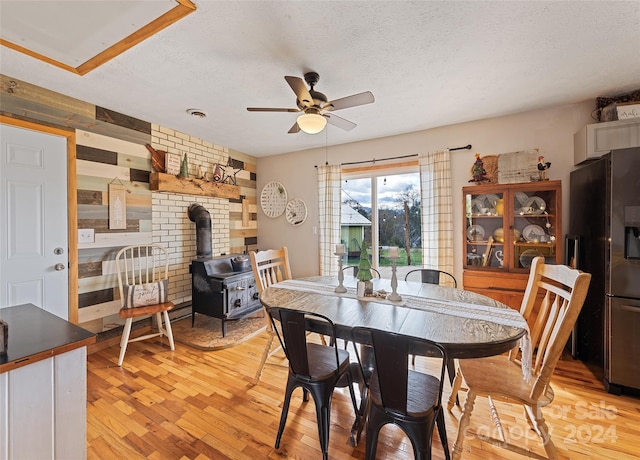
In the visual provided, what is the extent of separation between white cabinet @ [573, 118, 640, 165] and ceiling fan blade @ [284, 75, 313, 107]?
2.64m

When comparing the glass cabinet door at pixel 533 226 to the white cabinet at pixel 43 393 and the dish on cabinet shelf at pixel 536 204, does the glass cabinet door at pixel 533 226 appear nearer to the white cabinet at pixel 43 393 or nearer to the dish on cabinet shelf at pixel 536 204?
the dish on cabinet shelf at pixel 536 204

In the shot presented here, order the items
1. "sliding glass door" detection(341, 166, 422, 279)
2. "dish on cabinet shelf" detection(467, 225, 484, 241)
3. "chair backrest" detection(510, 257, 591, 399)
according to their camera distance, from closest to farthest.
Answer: "chair backrest" detection(510, 257, 591, 399), "dish on cabinet shelf" detection(467, 225, 484, 241), "sliding glass door" detection(341, 166, 422, 279)

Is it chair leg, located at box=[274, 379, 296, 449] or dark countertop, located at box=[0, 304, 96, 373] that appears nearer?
dark countertop, located at box=[0, 304, 96, 373]

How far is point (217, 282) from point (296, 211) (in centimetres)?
183

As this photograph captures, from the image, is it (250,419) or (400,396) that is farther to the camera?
(250,419)

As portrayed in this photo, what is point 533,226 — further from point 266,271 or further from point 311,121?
point 266,271

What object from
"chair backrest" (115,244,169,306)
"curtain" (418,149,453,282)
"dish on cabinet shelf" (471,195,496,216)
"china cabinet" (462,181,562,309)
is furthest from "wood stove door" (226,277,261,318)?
"dish on cabinet shelf" (471,195,496,216)

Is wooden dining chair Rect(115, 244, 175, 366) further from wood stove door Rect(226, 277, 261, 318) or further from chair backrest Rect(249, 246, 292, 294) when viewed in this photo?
chair backrest Rect(249, 246, 292, 294)

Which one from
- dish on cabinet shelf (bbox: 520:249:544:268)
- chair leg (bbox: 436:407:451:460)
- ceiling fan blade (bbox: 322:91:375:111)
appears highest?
ceiling fan blade (bbox: 322:91:375:111)

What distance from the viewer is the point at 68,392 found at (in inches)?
41.9

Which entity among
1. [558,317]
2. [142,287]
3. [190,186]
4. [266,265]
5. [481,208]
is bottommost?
[142,287]

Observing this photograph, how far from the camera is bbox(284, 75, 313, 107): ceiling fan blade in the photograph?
5.74 ft

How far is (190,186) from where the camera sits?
11.4 ft

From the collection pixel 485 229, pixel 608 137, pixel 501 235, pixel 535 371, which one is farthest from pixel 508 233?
pixel 535 371
